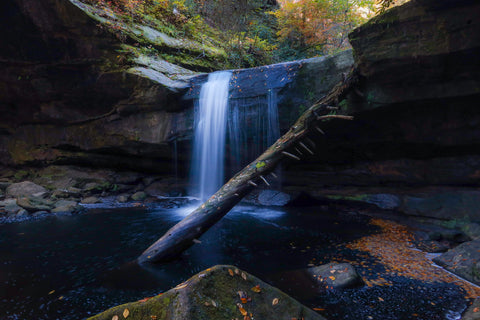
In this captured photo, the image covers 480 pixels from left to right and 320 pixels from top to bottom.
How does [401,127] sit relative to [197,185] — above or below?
above

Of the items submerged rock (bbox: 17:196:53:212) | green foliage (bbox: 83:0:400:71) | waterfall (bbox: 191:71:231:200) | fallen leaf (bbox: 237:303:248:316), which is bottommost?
submerged rock (bbox: 17:196:53:212)

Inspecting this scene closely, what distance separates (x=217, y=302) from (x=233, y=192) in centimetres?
324

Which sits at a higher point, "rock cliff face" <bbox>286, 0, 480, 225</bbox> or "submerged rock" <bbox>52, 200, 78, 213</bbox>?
"rock cliff face" <bbox>286, 0, 480, 225</bbox>

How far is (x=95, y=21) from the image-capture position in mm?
8781

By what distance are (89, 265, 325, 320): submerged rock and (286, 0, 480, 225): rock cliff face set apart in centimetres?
566

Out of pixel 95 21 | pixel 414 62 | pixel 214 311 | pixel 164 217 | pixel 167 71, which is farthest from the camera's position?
pixel 167 71

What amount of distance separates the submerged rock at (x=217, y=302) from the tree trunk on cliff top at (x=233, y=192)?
8.66 feet

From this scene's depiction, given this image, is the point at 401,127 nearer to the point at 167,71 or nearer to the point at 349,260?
the point at 349,260

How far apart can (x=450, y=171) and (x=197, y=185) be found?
886 centimetres

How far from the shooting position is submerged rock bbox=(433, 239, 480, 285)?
3.79 meters

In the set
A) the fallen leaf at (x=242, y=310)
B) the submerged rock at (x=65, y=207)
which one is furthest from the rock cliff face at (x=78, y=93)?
the fallen leaf at (x=242, y=310)

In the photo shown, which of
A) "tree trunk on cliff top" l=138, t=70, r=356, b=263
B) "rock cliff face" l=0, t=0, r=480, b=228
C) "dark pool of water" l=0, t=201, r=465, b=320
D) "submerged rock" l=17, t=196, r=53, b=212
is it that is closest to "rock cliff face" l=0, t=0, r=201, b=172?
"rock cliff face" l=0, t=0, r=480, b=228

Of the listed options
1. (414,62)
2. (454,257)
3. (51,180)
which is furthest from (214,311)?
(51,180)

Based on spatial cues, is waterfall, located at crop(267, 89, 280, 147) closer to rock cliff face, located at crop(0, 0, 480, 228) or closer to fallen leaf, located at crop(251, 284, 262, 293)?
rock cliff face, located at crop(0, 0, 480, 228)
